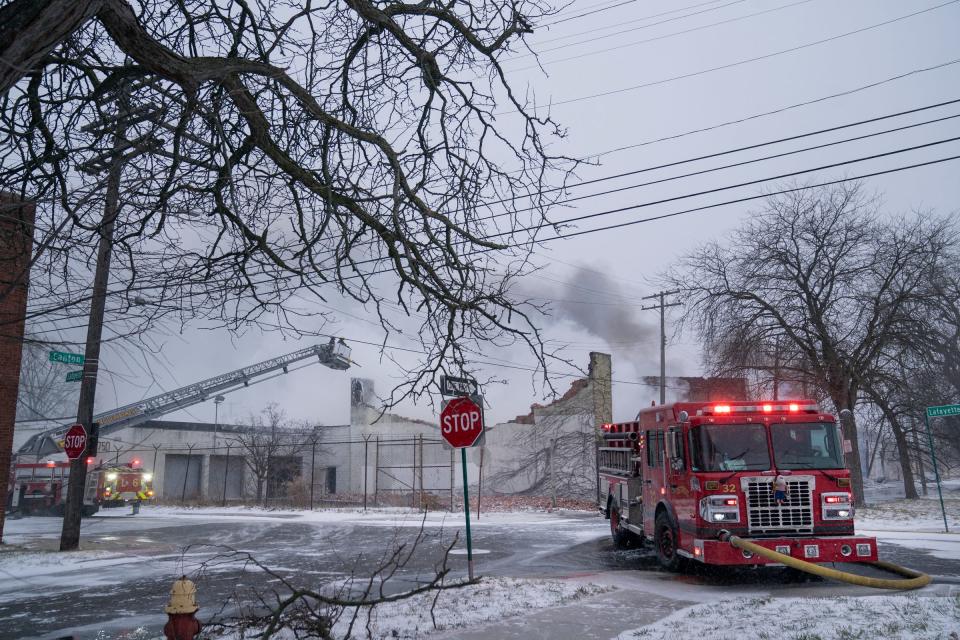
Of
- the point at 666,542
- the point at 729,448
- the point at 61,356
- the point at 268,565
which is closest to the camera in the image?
the point at 729,448

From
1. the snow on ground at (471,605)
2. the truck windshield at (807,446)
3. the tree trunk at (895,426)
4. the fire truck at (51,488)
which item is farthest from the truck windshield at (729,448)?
the fire truck at (51,488)

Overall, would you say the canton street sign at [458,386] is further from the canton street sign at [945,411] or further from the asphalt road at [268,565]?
the canton street sign at [945,411]

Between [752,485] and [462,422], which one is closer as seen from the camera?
[462,422]

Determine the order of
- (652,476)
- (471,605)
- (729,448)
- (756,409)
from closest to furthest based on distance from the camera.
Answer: (471,605) → (729,448) → (756,409) → (652,476)

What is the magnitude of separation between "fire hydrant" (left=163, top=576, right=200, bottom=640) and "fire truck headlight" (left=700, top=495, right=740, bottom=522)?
24.0ft

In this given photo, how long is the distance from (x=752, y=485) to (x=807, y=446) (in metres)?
1.09

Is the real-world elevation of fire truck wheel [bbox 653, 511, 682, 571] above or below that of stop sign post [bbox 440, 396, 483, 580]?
below

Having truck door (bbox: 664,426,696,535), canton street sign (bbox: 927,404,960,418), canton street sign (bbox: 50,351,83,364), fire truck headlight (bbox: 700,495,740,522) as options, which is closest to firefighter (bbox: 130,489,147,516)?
canton street sign (bbox: 50,351,83,364)

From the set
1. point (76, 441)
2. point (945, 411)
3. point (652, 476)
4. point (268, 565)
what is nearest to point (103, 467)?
point (76, 441)

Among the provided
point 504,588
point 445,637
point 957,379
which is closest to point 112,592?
point 504,588

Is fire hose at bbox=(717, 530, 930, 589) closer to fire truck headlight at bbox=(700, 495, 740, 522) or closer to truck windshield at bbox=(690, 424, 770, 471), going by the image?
fire truck headlight at bbox=(700, 495, 740, 522)

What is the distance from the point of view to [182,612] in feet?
15.9

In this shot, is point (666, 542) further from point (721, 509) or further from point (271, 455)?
point (271, 455)

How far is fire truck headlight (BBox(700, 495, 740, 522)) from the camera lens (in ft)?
33.7
